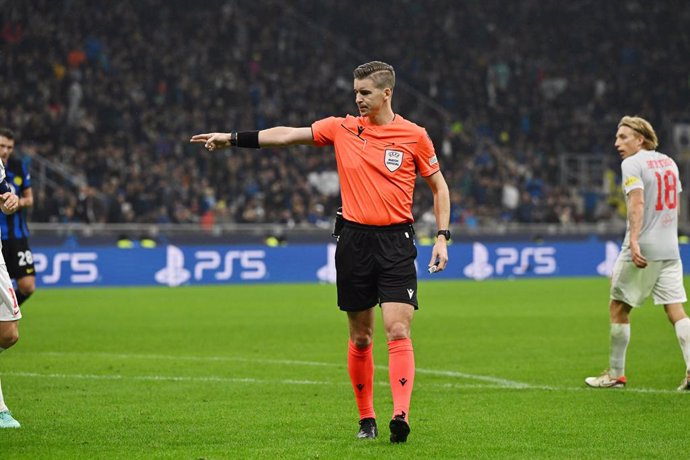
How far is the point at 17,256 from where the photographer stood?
12117 mm

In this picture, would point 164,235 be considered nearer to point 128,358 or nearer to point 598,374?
point 128,358

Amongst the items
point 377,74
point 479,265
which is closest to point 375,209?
point 377,74

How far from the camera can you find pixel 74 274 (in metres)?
24.3

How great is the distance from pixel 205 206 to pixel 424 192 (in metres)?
6.81

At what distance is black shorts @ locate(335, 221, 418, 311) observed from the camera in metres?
7.05

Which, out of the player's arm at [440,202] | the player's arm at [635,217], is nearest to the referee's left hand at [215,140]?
the player's arm at [440,202]

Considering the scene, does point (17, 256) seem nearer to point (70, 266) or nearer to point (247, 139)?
point (247, 139)

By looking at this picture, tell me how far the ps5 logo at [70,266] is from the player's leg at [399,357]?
57.0 ft

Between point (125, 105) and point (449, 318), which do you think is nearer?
point (449, 318)

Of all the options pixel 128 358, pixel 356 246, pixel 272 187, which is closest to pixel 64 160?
pixel 272 187

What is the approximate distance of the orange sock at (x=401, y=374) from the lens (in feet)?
22.5

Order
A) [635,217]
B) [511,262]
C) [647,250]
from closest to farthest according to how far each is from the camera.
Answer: [635,217], [647,250], [511,262]

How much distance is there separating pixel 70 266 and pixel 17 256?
1235cm

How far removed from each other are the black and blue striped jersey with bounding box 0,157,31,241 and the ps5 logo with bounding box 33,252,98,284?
37.6ft
